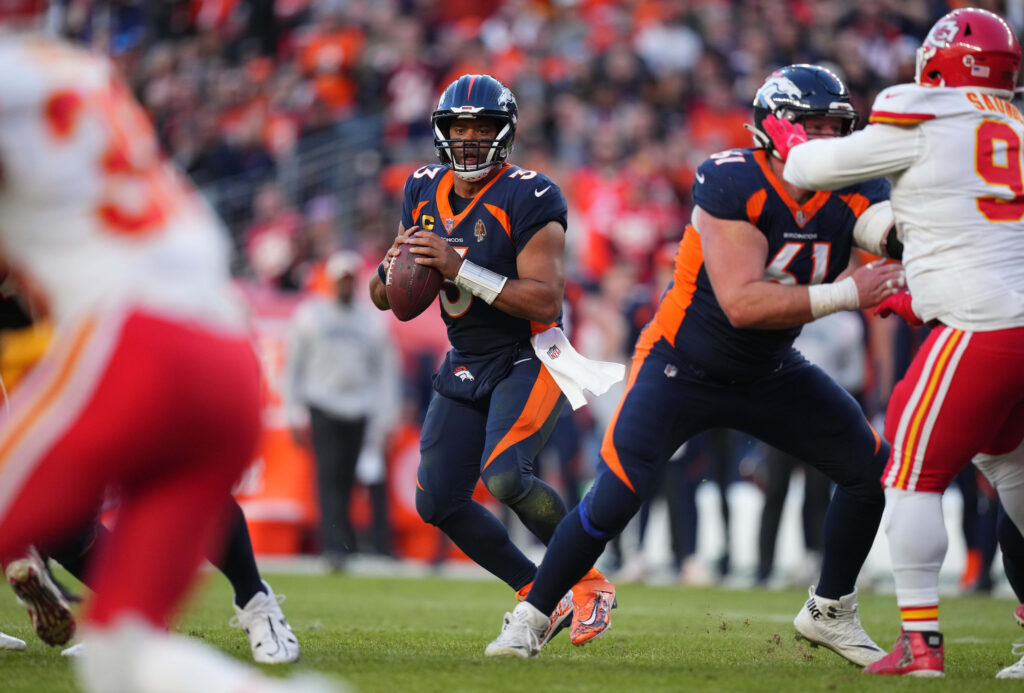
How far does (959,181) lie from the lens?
429cm

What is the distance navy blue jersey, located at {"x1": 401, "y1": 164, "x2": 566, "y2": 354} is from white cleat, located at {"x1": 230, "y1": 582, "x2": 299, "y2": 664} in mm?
1332

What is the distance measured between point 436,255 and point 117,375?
2641 millimetres

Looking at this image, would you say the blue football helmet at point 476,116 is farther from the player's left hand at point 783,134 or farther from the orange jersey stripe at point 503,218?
the player's left hand at point 783,134

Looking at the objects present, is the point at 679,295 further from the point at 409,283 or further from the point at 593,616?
the point at 593,616

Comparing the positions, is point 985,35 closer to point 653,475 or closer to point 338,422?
point 653,475

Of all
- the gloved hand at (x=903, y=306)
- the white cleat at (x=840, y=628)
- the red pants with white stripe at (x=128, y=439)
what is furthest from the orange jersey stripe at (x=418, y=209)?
the red pants with white stripe at (x=128, y=439)

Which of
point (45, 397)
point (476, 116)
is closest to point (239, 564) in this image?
point (476, 116)

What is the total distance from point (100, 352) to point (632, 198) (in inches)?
426

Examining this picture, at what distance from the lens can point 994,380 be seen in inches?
166

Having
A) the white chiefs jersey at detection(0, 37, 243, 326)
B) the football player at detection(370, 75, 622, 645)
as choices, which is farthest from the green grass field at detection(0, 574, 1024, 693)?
the white chiefs jersey at detection(0, 37, 243, 326)

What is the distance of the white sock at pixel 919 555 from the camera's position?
4.34 m

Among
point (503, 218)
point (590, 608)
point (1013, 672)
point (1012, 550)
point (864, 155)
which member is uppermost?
point (864, 155)

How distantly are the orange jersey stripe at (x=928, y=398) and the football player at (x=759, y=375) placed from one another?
43cm

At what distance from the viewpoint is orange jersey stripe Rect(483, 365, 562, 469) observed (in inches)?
200
